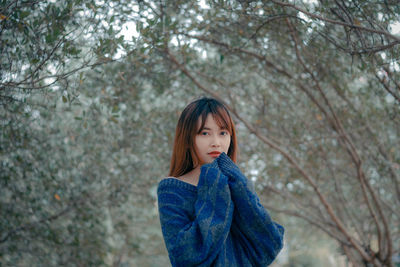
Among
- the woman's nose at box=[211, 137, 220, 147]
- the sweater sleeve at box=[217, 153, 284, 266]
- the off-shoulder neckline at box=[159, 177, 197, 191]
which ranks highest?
the woman's nose at box=[211, 137, 220, 147]

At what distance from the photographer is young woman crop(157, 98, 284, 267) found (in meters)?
2.00

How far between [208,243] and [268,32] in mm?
2913

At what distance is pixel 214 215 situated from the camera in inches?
80.3

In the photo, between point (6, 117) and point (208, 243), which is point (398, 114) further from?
point (6, 117)

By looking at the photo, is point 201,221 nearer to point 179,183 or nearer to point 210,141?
point 179,183

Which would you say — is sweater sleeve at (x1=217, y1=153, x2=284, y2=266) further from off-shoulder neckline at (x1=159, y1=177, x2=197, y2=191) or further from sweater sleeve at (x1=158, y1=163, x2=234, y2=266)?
off-shoulder neckline at (x1=159, y1=177, x2=197, y2=191)

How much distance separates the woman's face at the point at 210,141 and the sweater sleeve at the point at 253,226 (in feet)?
0.81

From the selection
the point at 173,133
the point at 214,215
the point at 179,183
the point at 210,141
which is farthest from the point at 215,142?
the point at 173,133

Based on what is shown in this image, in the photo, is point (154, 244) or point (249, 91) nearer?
point (249, 91)

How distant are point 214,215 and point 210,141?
48 cm

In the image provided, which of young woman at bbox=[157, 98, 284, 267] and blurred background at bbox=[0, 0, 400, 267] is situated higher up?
blurred background at bbox=[0, 0, 400, 267]

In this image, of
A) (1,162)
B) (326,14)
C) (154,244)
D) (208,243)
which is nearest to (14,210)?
(1,162)

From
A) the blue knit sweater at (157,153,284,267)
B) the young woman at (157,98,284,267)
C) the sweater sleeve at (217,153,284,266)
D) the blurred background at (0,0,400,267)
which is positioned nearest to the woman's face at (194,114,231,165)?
the young woman at (157,98,284,267)

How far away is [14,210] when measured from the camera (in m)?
4.50
